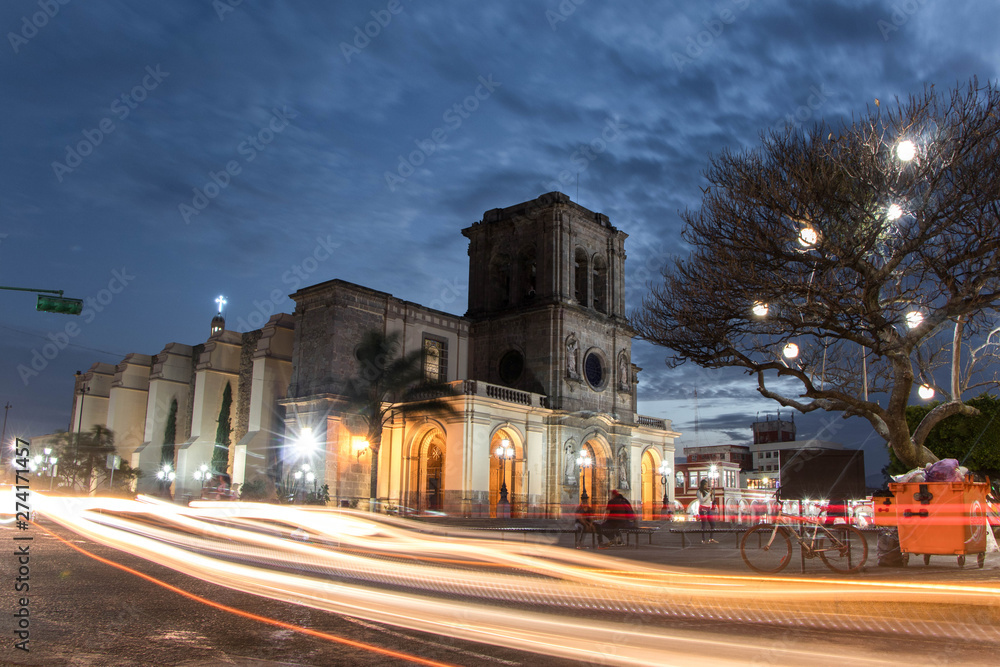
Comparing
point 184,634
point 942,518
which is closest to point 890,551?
point 942,518

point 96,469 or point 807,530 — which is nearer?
point 807,530

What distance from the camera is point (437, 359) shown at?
38.7 metres

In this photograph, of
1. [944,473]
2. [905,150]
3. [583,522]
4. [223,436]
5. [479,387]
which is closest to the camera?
[944,473]

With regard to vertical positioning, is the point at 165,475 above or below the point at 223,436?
below

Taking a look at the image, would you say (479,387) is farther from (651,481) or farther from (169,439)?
(169,439)

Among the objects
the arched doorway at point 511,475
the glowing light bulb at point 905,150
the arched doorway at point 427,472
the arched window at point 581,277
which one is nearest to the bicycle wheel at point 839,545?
the glowing light bulb at point 905,150

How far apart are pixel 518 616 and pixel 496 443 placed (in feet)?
92.7

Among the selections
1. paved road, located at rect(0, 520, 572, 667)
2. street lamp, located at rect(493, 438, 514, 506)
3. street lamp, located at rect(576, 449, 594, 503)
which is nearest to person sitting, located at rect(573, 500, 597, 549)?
paved road, located at rect(0, 520, 572, 667)

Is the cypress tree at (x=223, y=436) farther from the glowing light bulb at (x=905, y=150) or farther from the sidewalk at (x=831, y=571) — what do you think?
the glowing light bulb at (x=905, y=150)

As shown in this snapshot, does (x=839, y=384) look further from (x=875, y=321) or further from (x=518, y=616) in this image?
(x=518, y=616)

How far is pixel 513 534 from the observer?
73.8 ft

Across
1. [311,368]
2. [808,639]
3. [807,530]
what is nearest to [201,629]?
[808,639]

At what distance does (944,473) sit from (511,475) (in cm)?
2541

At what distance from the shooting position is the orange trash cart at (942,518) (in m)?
10.7
